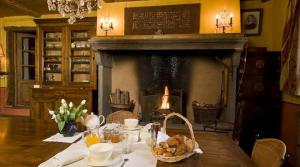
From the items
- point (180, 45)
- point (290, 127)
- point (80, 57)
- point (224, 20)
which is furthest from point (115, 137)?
point (80, 57)

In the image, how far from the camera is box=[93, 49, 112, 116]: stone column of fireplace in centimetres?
346

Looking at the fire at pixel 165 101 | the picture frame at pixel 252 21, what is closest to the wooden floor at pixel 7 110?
the fire at pixel 165 101

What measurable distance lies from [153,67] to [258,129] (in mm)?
1788

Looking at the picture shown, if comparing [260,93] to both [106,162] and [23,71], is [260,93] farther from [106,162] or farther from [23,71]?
[23,71]

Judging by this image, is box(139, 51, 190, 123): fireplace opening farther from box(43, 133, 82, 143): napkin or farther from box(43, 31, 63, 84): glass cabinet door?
box(43, 133, 82, 143): napkin

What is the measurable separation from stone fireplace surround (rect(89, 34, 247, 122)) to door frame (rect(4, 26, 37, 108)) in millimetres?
2632

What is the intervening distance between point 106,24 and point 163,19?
907 millimetres

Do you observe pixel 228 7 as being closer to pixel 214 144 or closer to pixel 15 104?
pixel 214 144

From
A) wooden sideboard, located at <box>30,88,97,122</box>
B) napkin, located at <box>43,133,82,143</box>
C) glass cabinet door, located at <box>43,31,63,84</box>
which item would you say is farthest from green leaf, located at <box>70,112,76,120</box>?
glass cabinet door, located at <box>43,31,63,84</box>

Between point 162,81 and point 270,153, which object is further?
point 162,81

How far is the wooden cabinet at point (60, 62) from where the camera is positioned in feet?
13.1

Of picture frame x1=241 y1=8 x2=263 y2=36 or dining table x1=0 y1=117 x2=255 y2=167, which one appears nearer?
dining table x1=0 y1=117 x2=255 y2=167

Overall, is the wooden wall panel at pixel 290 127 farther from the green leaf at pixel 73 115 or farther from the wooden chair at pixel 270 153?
the green leaf at pixel 73 115

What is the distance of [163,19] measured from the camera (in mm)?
3520
